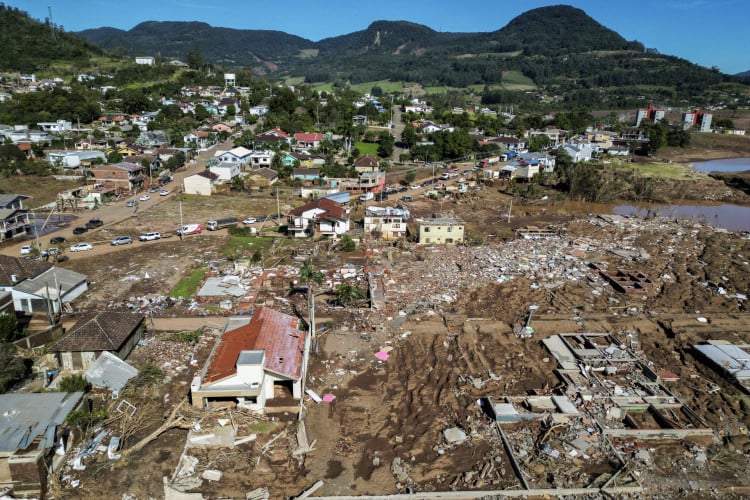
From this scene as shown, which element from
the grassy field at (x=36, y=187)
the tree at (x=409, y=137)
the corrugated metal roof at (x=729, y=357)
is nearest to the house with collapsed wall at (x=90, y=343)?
the corrugated metal roof at (x=729, y=357)

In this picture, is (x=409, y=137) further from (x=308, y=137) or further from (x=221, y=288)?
(x=221, y=288)

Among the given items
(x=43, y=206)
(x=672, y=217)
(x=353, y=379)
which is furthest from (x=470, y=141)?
(x=353, y=379)

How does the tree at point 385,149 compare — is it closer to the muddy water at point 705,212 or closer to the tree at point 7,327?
the muddy water at point 705,212

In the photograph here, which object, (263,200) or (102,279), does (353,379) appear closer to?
(102,279)

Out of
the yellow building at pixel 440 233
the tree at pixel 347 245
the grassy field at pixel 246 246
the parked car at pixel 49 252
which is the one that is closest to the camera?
the parked car at pixel 49 252

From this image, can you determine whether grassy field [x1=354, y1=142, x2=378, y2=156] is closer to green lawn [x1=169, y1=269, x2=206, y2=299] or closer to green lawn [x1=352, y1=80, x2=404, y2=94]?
green lawn [x1=169, y1=269, x2=206, y2=299]

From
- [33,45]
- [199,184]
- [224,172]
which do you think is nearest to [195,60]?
[33,45]
